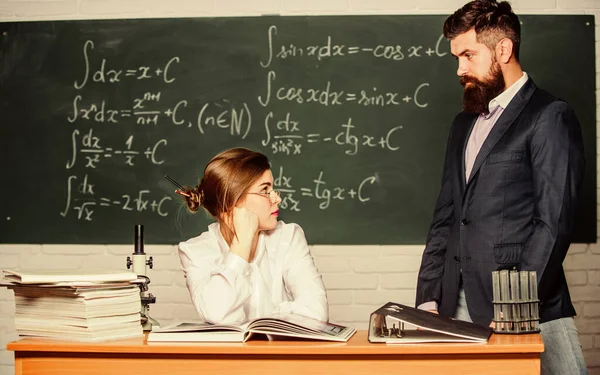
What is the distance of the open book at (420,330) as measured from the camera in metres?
1.73

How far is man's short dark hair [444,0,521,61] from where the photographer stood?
8.18 feet

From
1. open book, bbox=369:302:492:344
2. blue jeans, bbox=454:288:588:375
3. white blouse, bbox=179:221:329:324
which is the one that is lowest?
blue jeans, bbox=454:288:588:375

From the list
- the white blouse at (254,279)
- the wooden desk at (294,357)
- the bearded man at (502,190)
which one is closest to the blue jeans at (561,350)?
the bearded man at (502,190)

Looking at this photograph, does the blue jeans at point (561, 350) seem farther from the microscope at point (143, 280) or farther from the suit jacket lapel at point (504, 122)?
the microscope at point (143, 280)

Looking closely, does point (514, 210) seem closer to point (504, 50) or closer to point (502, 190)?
point (502, 190)

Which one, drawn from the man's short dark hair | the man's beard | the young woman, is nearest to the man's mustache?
the man's beard

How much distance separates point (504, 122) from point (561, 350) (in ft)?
2.40

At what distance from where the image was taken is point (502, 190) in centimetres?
238

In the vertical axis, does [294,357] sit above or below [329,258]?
below

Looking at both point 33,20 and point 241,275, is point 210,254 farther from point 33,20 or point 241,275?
point 33,20

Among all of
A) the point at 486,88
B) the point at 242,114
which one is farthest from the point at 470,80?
the point at 242,114

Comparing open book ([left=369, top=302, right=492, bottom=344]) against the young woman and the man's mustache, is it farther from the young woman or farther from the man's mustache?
the man's mustache

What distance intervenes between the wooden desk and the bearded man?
0.51 meters

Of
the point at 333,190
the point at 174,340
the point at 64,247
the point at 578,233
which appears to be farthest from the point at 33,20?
the point at 578,233
